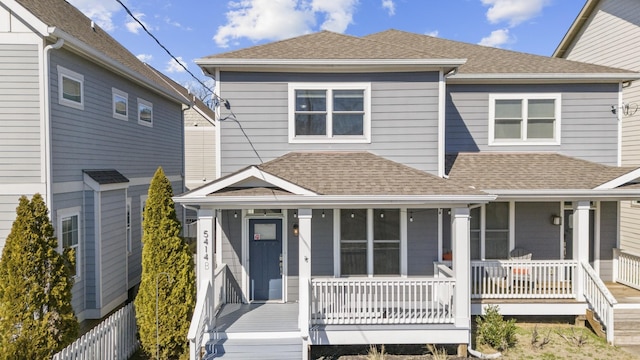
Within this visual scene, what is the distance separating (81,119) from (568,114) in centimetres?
1249

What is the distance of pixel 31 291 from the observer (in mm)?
5598

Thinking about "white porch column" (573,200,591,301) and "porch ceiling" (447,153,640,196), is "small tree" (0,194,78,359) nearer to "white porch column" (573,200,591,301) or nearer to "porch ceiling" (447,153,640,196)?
"porch ceiling" (447,153,640,196)

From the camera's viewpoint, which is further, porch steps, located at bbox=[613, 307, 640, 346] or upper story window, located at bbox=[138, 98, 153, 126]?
upper story window, located at bbox=[138, 98, 153, 126]

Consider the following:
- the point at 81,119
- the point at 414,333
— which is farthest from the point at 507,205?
the point at 81,119

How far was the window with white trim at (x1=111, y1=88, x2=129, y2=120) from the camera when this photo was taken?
10.6 m

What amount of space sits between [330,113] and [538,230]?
20.2 feet

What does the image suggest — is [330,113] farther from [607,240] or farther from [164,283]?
[607,240]

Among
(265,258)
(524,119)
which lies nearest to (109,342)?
(265,258)

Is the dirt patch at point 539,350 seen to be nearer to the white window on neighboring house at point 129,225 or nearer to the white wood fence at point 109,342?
the white wood fence at point 109,342

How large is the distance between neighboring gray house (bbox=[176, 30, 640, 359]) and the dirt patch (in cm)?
43

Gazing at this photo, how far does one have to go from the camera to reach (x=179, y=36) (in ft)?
27.3

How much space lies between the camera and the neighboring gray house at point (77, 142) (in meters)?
7.45

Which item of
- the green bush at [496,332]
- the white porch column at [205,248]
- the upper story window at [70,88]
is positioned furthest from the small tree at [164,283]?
the green bush at [496,332]

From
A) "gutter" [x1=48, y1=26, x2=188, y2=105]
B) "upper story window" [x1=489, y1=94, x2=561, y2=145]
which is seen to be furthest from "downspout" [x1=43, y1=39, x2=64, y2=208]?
"upper story window" [x1=489, y1=94, x2=561, y2=145]
